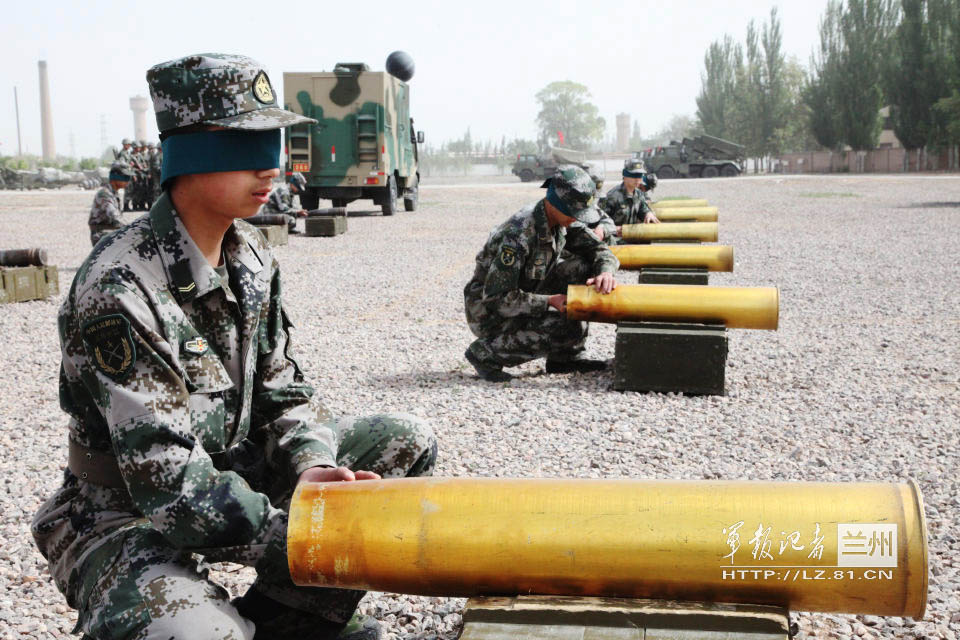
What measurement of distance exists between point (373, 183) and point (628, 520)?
14807 mm

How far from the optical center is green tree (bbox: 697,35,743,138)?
55.6 meters

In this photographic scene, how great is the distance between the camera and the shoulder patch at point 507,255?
5.01 meters

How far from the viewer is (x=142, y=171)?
17.2 meters

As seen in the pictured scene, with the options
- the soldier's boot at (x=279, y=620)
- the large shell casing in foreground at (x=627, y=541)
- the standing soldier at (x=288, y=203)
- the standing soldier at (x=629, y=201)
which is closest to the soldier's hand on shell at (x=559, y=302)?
the soldier's boot at (x=279, y=620)

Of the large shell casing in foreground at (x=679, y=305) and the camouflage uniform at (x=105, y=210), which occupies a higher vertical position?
the camouflage uniform at (x=105, y=210)

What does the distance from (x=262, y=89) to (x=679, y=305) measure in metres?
3.38

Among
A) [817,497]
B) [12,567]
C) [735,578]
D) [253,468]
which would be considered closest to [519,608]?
[735,578]

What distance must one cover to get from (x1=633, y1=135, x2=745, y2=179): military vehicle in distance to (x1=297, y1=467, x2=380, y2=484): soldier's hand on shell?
1368 inches

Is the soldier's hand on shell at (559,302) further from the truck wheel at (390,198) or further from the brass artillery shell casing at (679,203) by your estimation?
the truck wheel at (390,198)

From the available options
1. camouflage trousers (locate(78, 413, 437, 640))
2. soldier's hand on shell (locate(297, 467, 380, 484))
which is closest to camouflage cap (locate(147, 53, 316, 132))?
soldier's hand on shell (locate(297, 467, 380, 484))

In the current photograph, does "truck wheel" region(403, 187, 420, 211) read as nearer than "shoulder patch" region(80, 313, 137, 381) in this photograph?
No

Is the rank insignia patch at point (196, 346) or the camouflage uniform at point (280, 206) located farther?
the camouflage uniform at point (280, 206)

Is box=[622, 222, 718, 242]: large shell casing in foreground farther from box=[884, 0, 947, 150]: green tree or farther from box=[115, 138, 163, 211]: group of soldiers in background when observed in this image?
box=[884, 0, 947, 150]: green tree

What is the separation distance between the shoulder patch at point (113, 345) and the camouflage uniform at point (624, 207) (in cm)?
858
